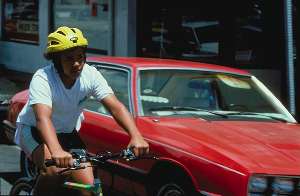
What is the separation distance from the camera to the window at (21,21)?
1872 cm

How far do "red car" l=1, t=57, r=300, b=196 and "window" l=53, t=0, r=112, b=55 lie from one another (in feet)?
27.5

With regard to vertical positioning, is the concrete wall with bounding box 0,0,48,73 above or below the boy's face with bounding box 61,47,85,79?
below

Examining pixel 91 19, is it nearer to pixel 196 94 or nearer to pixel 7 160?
pixel 7 160

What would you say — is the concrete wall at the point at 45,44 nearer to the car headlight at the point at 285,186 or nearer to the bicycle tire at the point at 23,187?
the bicycle tire at the point at 23,187

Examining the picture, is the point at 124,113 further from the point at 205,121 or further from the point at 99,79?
the point at 205,121

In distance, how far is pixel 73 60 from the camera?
167 inches

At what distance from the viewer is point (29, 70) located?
18.4 metres

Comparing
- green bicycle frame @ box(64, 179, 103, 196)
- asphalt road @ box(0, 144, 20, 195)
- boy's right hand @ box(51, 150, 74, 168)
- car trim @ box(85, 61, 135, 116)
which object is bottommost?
asphalt road @ box(0, 144, 20, 195)

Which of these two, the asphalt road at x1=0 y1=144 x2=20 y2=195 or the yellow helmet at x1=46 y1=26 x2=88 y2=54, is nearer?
the yellow helmet at x1=46 y1=26 x2=88 y2=54

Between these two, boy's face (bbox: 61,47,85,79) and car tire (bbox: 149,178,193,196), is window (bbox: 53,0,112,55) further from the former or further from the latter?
boy's face (bbox: 61,47,85,79)

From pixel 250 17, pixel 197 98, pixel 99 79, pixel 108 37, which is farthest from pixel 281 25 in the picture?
pixel 99 79

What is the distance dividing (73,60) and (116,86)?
2.26 meters

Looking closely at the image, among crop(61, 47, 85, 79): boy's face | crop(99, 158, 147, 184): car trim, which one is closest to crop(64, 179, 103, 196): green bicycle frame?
crop(61, 47, 85, 79): boy's face

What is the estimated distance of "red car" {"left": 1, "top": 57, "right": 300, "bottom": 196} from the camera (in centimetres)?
481
